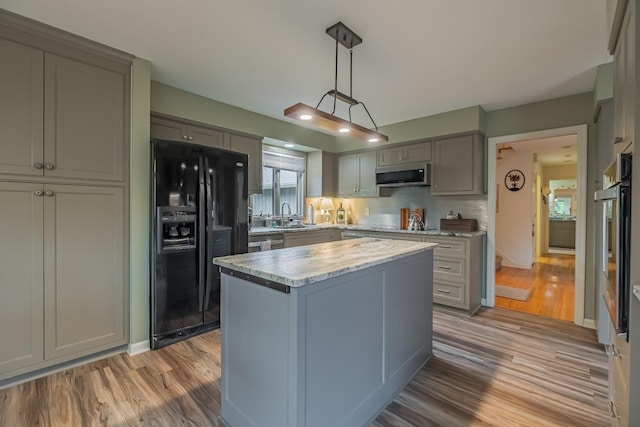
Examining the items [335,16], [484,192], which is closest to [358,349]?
[335,16]

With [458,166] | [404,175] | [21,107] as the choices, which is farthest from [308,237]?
[21,107]

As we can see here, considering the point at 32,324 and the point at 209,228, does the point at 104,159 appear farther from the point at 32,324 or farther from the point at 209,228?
the point at 32,324

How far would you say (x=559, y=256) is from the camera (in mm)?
7719

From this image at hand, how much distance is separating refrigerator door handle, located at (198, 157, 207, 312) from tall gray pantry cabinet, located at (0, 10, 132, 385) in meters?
0.58

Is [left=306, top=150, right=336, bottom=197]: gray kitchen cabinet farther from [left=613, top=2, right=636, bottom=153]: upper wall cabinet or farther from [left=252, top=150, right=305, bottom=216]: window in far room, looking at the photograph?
[left=613, top=2, right=636, bottom=153]: upper wall cabinet

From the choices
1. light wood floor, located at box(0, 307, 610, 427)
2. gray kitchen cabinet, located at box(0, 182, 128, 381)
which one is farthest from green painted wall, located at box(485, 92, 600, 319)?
gray kitchen cabinet, located at box(0, 182, 128, 381)

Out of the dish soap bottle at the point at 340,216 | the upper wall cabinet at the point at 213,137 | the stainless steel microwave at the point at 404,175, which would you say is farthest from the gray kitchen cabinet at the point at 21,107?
the dish soap bottle at the point at 340,216

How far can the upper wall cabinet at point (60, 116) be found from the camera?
2.03 m

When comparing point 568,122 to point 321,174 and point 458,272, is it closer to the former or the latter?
point 458,272

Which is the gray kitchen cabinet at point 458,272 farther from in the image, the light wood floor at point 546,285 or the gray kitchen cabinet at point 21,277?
the gray kitchen cabinet at point 21,277

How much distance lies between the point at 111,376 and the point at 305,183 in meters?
3.70

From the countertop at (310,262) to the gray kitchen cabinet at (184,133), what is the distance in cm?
204

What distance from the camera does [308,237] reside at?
4.30 metres

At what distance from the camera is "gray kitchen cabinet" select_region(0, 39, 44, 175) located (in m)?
2.00
